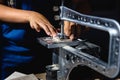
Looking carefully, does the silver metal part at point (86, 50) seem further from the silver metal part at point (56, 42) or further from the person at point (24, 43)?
the person at point (24, 43)

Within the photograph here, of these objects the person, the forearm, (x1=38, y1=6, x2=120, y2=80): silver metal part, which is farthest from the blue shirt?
(x1=38, y1=6, x2=120, y2=80): silver metal part

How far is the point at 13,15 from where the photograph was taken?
1012 mm

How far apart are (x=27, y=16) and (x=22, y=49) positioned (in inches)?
13.4

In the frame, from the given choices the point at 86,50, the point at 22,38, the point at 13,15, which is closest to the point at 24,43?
the point at 22,38

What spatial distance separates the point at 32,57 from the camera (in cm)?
130

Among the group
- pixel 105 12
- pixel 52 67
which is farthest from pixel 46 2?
pixel 105 12

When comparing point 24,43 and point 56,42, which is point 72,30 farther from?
point 24,43

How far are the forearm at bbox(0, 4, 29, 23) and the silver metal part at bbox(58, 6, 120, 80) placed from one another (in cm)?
16

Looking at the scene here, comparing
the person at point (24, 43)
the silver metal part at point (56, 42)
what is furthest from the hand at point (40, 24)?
the person at point (24, 43)

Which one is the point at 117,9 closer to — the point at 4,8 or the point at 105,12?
the point at 105,12

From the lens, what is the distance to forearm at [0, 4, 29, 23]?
988mm

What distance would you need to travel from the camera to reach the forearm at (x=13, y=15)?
988 mm

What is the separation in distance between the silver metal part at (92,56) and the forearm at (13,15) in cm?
16

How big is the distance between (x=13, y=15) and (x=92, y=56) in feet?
1.25
